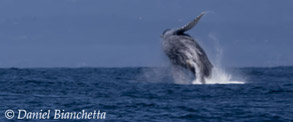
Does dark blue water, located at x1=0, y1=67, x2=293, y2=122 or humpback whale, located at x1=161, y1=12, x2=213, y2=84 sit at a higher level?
humpback whale, located at x1=161, y1=12, x2=213, y2=84

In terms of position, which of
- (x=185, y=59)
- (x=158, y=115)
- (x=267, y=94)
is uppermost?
(x=185, y=59)

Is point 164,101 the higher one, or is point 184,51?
point 184,51

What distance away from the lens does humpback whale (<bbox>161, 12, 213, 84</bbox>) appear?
2262cm

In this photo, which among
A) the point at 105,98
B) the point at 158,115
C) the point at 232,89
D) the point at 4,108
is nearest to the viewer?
the point at 158,115

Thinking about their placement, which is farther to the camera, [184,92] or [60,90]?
[60,90]

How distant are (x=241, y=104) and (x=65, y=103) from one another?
5604 mm

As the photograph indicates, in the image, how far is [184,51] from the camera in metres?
22.7

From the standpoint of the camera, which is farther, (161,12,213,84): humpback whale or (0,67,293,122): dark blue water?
(161,12,213,84): humpback whale

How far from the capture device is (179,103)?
61.9 feet

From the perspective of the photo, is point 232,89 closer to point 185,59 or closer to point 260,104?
point 185,59

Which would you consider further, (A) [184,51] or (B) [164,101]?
(A) [184,51]

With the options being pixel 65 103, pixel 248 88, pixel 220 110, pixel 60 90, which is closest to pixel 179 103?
pixel 220 110

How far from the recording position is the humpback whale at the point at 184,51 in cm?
2262

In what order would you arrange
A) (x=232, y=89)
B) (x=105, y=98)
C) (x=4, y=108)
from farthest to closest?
(x=232, y=89)
(x=105, y=98)
(x=4, y=108)
